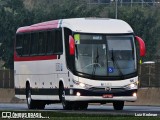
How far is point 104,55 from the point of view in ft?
125

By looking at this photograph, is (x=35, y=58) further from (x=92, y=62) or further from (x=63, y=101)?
(x=92, y=62)

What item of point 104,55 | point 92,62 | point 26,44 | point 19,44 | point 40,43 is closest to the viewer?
point 92,62

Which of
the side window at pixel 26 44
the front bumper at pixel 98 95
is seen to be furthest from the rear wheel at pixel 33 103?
the front bumper at pixel 98 95

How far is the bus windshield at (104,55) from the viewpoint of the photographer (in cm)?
3781

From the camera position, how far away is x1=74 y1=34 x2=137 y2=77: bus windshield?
124 feet

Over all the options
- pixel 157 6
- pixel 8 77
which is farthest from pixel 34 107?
pixel 157 6

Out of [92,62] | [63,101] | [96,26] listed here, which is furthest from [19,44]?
[92,62]

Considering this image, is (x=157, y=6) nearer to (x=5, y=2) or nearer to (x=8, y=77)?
(x=5, y=2)

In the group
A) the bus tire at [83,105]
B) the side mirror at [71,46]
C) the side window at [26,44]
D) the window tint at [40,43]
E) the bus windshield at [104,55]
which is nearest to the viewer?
the side mirror at [71,46]

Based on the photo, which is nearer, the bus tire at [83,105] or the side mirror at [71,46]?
the side mirror at [71,46]

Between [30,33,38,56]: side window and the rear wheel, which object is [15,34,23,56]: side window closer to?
[30,33,38,56]: side window

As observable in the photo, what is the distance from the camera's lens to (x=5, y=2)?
440ft

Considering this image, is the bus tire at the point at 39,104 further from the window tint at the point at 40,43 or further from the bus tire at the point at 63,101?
the bus tire at the point at 63,101

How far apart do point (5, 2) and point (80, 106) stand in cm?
9485
